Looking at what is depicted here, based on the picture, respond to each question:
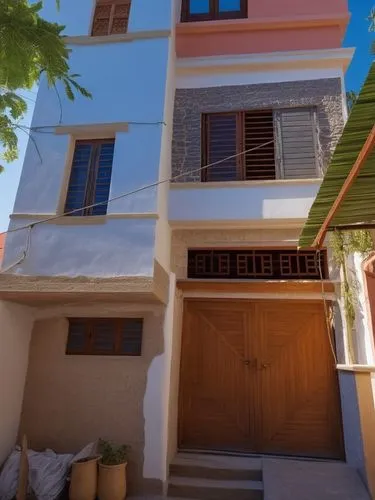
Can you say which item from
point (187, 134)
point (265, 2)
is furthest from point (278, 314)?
point (265, 2)

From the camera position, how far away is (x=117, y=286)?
4559 millimetres

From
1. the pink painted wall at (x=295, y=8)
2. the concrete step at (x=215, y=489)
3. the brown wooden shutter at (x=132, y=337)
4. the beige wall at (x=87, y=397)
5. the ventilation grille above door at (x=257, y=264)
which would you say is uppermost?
the pink painted wall at (x=295, y=8)

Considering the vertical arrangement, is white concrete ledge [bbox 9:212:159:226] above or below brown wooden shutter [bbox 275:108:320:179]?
below

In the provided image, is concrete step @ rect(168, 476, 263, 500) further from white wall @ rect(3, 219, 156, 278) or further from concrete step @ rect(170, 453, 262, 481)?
white wall @ rect(3, 219, 156, 278)

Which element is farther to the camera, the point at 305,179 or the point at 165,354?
the point at 305,179

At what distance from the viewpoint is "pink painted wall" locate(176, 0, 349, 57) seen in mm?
6430

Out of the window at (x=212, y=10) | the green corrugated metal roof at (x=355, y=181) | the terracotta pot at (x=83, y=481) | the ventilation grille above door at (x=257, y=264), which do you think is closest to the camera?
the green corrugated metal roof at (x=355, y=181)

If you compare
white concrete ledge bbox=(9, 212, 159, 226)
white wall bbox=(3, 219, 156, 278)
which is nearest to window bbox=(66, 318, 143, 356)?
white wall bbox=(3, 219, 156, 278)

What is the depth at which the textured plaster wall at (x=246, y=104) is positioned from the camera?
600cm

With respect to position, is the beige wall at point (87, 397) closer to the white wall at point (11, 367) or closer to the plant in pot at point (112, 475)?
the white wall at point (11, 367)

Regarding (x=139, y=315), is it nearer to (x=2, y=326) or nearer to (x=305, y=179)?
(x=2, y=326)

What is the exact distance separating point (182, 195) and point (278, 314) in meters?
2.50

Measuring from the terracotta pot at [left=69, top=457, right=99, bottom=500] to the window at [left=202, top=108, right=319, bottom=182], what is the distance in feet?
14.7

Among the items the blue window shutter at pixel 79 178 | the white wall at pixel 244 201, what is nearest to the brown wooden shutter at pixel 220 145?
the white wall at pixel 244 201
